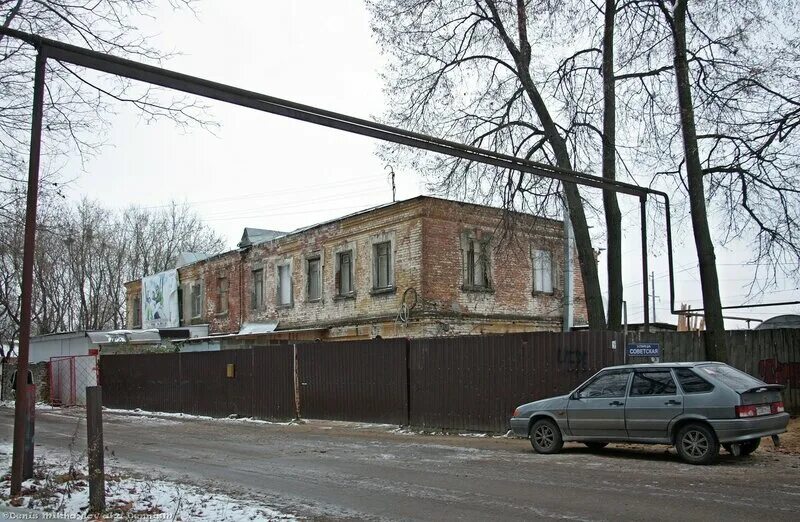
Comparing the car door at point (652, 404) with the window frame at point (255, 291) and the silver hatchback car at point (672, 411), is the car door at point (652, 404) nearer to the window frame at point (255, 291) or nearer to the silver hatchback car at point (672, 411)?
the silver hatchback car at point (672, 411)

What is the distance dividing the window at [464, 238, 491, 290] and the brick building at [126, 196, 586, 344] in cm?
4

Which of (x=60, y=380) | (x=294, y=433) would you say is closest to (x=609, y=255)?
(x=294, y=433)

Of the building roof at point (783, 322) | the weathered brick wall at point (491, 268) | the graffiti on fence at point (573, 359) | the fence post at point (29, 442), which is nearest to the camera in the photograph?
the fence post at point (29, 442)

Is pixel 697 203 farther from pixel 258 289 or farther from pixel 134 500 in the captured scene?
pixel 258 289

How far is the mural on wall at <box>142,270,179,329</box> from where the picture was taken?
41.1 meters

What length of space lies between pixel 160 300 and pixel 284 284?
1350 centimetres

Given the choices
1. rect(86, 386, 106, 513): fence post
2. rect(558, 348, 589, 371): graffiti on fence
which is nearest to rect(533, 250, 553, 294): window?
rect(558, 348, 589, 371): graffiti on fence

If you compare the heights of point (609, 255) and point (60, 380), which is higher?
point (609, 255)

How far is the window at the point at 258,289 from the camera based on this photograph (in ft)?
111

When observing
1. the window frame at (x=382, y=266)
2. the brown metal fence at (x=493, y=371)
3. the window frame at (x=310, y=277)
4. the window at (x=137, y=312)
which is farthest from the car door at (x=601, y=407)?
the window at (x=137, y=312)

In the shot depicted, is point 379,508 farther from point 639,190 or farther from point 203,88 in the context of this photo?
point 639,190

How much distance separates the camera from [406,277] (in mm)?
25422

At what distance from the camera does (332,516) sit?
318 inches

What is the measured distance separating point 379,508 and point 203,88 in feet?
19.5
